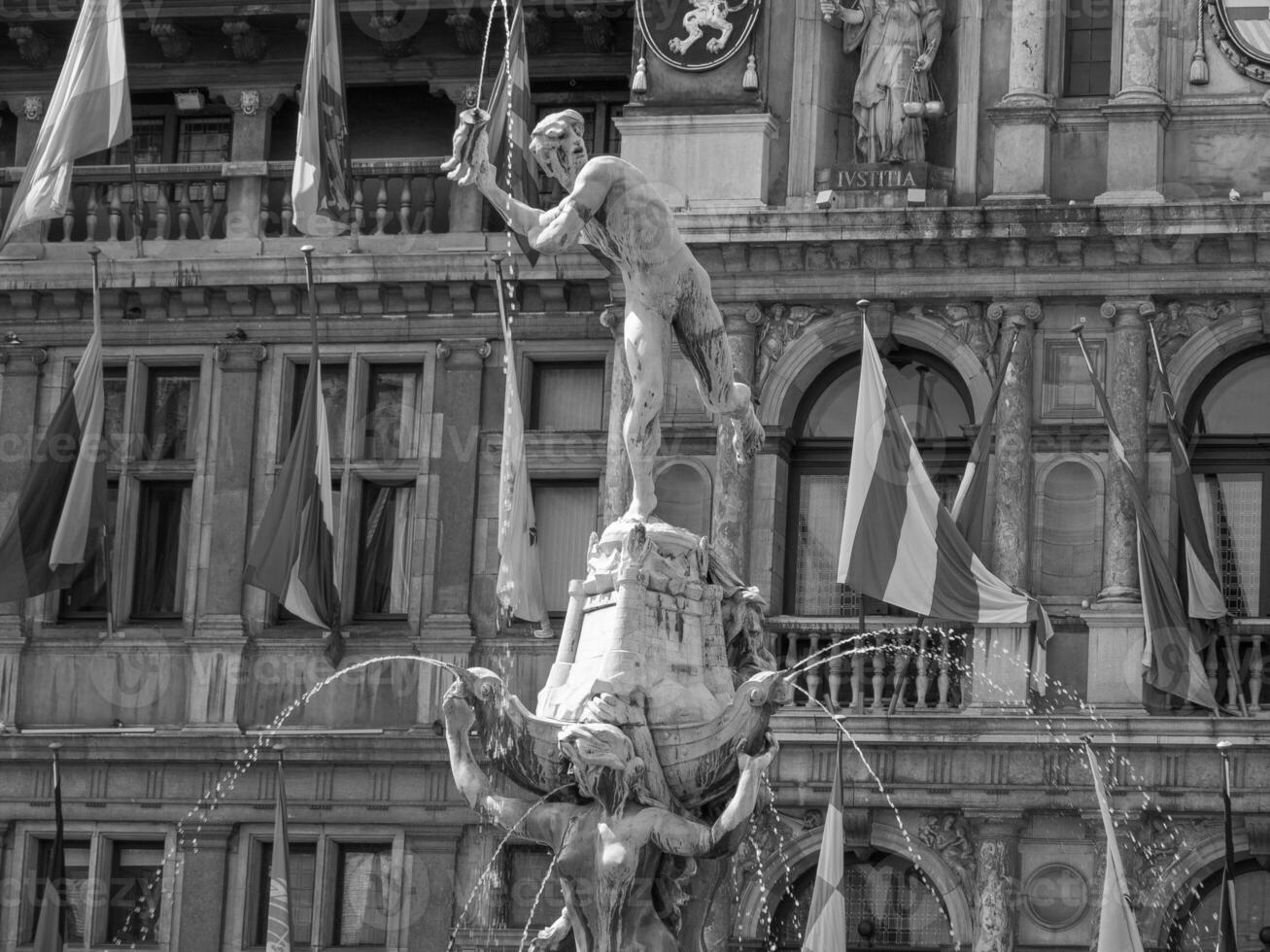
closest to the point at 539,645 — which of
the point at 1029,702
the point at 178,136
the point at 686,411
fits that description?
the point at 686,411

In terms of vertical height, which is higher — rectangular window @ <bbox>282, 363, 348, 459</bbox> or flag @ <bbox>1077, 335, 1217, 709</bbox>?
rectangular window @ <bbox>282, 363, 348, 459</bbox>

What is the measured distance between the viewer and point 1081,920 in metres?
33.7

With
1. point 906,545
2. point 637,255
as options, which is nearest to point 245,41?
point 906,545

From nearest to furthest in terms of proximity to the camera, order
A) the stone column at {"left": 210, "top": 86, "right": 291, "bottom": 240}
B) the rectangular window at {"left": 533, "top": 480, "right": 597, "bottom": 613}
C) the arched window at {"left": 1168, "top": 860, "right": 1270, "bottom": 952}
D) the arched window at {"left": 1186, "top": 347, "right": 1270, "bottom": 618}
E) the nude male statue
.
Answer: the nude male statue → the arched window at {"left": 1168, "top": 860, "right": 1270, "bottom": 952} → the arched window at {"left": 1186, "top": 347, "right": 1270, "bottom": 618} → the rectangular window at {"left": 533, "top": 480, "right": 597, "bottom": 613} → the stone column at {"left": 210, "top": 86, "right": 291, "bottom": 240}

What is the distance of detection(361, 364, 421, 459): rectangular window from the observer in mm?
37781

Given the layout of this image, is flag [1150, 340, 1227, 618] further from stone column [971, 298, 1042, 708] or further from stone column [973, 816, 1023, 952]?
stone column [973, 816, 1023, 952]

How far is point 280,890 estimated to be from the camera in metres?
34.6

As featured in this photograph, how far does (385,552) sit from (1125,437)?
774 cm

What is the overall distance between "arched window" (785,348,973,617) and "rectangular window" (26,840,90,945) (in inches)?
299

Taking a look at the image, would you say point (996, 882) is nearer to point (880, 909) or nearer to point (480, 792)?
point (880, 909)

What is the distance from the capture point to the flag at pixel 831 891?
3147cm

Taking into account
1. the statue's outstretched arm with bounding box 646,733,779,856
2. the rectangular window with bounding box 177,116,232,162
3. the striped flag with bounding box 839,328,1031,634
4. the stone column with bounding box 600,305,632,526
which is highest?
the rectangular window with bounding box 177,116,232,162

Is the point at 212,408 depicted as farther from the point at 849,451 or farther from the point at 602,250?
the point at 602,250

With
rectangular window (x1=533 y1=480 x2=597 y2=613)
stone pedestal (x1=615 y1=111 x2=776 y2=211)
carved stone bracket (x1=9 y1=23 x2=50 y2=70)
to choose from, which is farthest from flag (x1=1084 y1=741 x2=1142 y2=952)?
carved stone bracket (x1=9 y1=23 x2=50 y2=70)
